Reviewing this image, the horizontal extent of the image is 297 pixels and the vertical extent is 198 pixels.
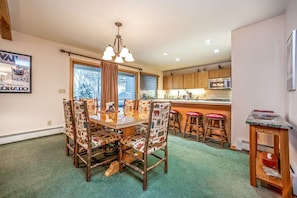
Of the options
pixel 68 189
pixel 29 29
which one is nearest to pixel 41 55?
pixel 29 29

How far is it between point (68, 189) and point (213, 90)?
5556 mm

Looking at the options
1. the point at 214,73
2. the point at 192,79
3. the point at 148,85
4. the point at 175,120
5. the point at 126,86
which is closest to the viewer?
the point at 175,120

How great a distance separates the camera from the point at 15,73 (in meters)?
2.83

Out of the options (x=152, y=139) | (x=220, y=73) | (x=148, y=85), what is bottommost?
(x=152, y=139)

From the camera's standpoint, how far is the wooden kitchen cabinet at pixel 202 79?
5.32 metres

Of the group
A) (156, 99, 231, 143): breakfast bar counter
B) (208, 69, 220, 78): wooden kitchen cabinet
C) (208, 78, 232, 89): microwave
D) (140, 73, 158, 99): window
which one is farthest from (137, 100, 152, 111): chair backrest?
(208, 69, 220, 78): wooden kitchen cabinet

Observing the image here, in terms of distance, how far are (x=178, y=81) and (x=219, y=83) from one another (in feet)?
5.68

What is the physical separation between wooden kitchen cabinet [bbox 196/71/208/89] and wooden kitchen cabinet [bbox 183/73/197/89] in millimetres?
172

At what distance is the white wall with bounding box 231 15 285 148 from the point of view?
7.34ft

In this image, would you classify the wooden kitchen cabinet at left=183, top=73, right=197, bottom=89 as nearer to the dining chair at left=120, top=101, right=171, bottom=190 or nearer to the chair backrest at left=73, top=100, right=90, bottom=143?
the dining chair at left=120, top=101, right=171, bottom=190

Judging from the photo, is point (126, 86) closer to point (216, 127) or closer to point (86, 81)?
point (86, 81)

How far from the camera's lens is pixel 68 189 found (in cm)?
147

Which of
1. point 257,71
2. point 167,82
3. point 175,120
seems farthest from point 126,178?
point 167,82

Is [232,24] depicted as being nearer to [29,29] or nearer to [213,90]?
[213,90]
